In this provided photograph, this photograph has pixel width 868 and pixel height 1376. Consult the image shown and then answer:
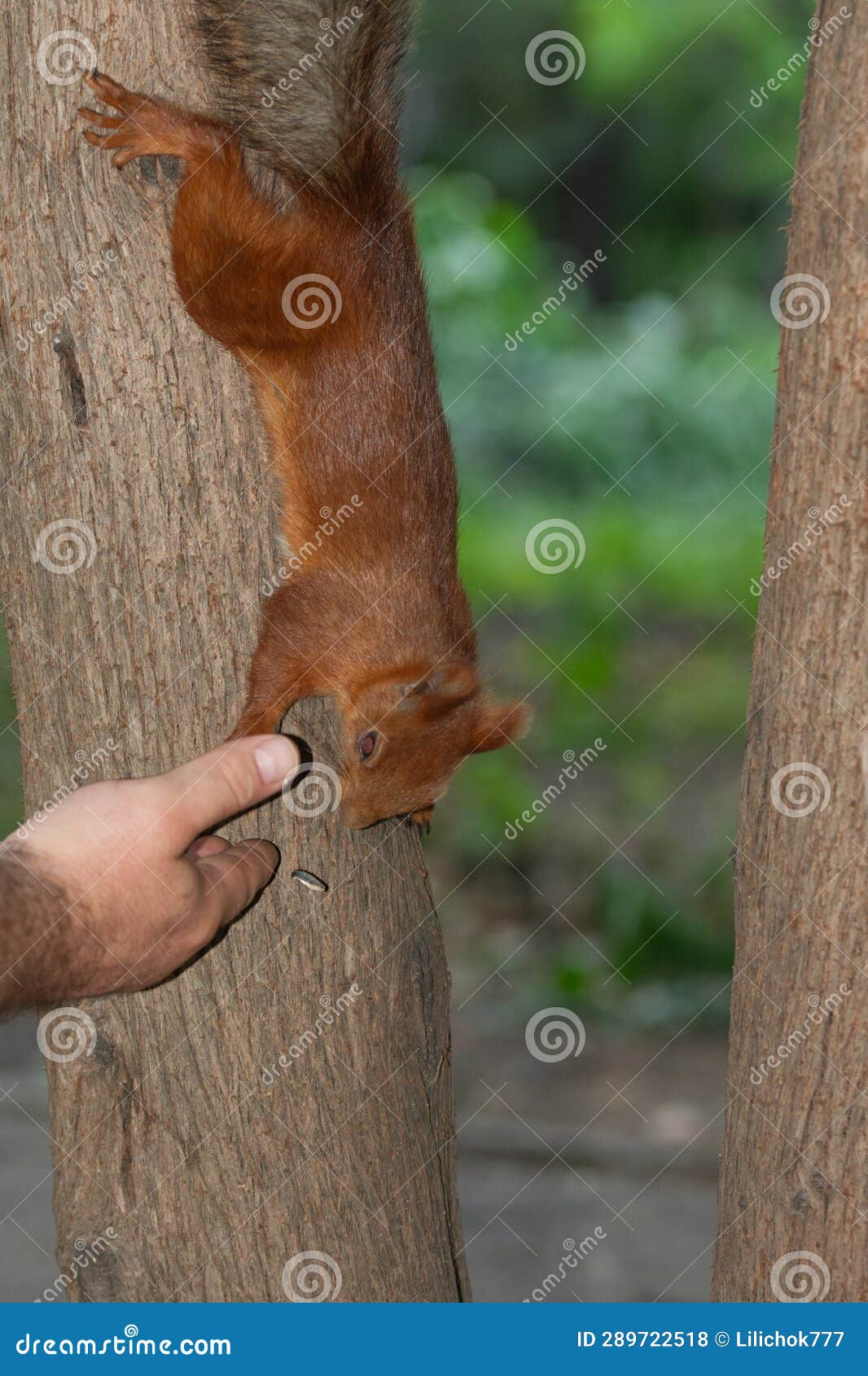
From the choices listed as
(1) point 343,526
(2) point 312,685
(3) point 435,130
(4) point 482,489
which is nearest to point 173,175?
(1) point 343,526

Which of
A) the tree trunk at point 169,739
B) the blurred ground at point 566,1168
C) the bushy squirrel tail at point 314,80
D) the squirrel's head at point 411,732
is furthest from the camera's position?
the blurred ground at point 566,1168

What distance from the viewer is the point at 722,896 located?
5465mm

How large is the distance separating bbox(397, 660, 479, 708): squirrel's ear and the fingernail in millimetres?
433

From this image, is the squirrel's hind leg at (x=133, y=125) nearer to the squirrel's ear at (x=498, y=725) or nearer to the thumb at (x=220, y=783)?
the thumb at (x=220, y=783)

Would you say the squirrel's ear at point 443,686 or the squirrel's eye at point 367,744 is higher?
the squirrel's ear at point 443,686

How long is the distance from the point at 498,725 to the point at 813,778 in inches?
33.8

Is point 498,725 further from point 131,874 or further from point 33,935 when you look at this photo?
point 33,935

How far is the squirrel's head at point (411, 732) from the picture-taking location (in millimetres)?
2293

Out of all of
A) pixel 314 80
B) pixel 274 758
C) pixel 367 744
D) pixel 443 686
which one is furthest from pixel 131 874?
pixel 314 80

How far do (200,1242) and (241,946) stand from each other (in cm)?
52

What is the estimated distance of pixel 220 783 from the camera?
6.05 feet

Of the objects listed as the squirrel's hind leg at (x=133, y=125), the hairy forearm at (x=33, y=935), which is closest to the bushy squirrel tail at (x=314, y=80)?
the squirrel's hind leg at (x=133, y=125)

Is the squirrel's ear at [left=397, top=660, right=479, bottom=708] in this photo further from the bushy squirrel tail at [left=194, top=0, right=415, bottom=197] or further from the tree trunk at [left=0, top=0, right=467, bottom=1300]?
the bushy squirrel tail at [left=194, top=0, right=415, bottom=197]

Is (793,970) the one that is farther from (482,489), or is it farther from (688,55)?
(688,55)
